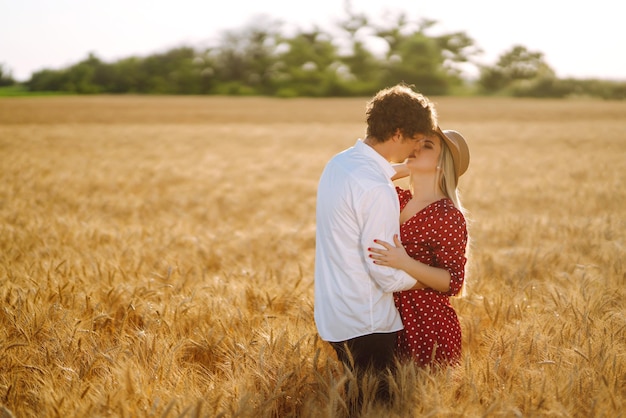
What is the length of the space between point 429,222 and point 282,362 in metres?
0.98

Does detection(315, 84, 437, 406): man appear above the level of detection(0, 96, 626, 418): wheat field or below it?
above

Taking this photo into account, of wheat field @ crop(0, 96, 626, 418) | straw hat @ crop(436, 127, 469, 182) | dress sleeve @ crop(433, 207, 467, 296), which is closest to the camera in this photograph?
wheat field @ crop(0, 96, 626, 418)

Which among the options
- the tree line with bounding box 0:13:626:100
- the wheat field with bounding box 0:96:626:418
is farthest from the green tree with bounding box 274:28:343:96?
the wheat field with bounding box 0:96:626:418

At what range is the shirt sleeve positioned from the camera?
2406 mm

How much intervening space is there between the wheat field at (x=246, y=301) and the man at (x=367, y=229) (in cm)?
20

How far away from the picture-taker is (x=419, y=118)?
2.47 m

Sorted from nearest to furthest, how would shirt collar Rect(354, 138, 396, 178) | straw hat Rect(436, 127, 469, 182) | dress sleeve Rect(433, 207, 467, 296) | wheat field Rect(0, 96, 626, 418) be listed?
wheat field Rect(0, 96, 626, 418) < shirt collar Rect(354, 138, 396, 178) < dress sleeve Rect(433, 207, 467, 296) < straw hat Rect(436, 127, 469, 182)

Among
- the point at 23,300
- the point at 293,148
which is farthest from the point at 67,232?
the point at 293,148

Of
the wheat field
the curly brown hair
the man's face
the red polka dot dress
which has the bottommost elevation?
the wheat field

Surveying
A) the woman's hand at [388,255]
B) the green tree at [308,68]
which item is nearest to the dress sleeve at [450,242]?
the woman's hand at [388,255]

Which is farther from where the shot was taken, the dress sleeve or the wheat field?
the dress sleeve

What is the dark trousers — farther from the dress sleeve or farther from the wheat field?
the dress sleeve

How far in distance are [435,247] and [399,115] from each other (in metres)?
0.74

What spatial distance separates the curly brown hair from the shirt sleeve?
0.26m
